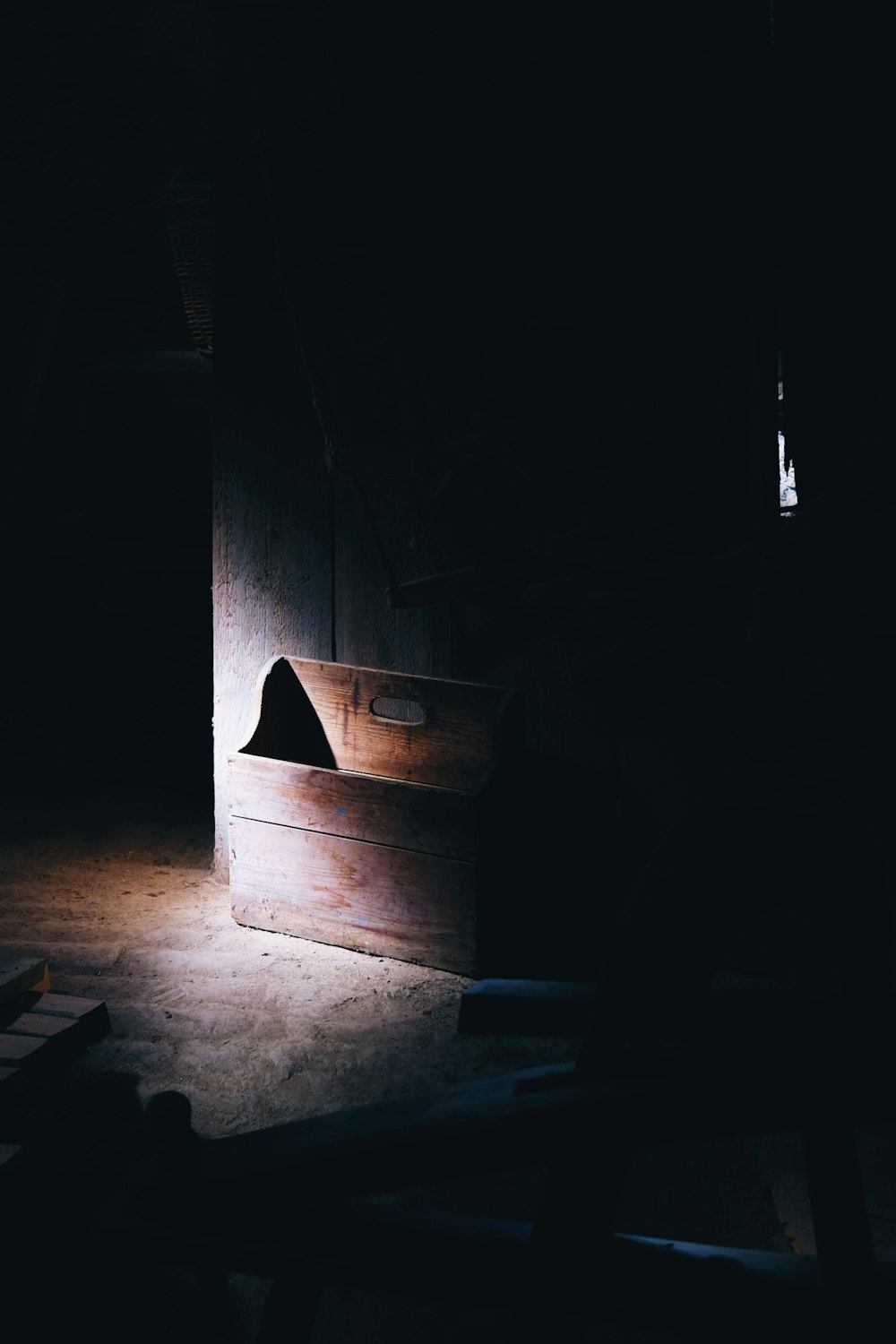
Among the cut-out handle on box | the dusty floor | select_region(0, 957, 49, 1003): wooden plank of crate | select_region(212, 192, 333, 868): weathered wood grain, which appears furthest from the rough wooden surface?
select_region(0, 957, 49, 1003): wooden plank of crate

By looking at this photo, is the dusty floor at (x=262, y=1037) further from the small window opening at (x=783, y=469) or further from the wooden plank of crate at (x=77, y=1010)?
the small window opening at (x=783, y=469)

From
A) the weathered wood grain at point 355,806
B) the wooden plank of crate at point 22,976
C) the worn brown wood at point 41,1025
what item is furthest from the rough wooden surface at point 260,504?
the worn brown wood at point 41,1025

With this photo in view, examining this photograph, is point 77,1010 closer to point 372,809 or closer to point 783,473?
point 372,809

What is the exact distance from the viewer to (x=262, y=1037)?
295 centimetres

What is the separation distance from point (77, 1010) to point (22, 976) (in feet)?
0.54

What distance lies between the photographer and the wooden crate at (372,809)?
10.4 feet

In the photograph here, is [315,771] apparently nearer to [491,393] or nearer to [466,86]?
[491,393]

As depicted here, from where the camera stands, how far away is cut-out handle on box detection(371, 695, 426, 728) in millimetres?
3773

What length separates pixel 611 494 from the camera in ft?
9.78

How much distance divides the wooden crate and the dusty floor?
0.12m

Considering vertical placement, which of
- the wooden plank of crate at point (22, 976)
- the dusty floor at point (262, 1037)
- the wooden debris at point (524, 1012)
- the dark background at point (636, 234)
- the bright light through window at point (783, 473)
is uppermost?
the dark background at point (636, 234)

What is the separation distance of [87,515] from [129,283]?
67.2 inches

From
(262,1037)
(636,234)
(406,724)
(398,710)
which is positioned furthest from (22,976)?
(636,234)

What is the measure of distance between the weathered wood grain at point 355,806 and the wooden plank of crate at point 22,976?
0.73m
